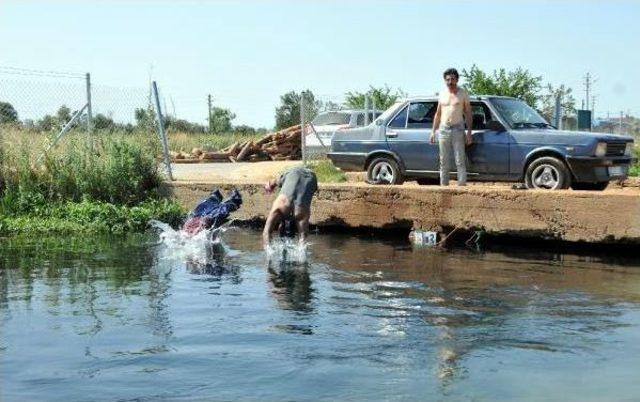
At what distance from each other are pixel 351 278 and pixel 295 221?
70.9 inches

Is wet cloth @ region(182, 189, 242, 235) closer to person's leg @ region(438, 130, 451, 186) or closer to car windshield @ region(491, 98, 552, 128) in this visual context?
person's leg @ region(438, 130, 451, 186)

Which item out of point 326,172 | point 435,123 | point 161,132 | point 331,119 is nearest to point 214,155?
point 331,119

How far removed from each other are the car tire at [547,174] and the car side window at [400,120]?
244 cm

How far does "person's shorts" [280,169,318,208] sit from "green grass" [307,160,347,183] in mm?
5675

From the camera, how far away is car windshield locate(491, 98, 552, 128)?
13.8 m

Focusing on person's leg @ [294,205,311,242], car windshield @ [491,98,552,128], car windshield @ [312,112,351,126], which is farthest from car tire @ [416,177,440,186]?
car windshield @ [312,112,351,126]

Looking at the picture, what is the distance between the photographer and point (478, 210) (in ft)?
41.5

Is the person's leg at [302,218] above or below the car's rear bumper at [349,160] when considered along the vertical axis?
below

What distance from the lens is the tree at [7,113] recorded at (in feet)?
50.7

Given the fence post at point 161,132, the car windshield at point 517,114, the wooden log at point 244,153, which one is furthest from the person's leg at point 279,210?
the wooden log at point 244,153

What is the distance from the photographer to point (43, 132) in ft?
52.0

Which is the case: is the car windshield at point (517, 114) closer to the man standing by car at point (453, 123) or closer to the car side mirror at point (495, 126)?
the car side mirror at point (495, 126)

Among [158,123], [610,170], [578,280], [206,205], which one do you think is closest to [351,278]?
[578,280]

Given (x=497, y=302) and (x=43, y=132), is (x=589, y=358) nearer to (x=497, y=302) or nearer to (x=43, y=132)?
(x=497, y=302)
